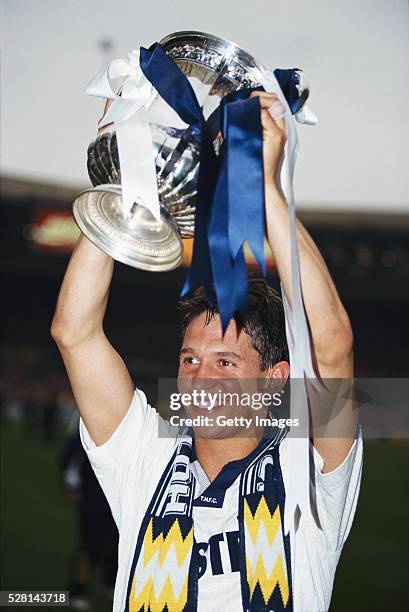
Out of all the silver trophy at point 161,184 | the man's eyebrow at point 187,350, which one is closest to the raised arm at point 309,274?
the silver trophy at point 161,184

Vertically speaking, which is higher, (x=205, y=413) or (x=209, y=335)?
(x=209, y=335)

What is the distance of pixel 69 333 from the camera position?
5.28 ft

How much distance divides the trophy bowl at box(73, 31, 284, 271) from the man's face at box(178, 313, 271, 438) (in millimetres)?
270

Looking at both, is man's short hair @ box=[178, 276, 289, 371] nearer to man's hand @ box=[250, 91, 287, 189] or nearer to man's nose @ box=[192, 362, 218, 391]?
man's nose @ box=[192, 362, 218, 391]

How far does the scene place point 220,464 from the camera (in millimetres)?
1603

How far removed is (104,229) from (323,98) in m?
2.21

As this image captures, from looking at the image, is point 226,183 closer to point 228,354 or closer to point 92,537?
point 228,354

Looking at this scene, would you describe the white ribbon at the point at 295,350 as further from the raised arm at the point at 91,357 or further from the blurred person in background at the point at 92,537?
the blurred person in background at the point at 92,537

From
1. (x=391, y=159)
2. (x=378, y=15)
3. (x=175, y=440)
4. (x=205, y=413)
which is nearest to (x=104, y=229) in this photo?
(x=205, y=413)

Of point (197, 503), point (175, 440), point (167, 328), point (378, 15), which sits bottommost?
point (197, 503)

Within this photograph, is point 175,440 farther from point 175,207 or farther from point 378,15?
point 378,15

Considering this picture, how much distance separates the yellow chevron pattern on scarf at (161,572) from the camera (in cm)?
149

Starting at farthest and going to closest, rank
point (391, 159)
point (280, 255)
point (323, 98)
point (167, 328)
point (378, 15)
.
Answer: point (167, 328)
point (391, 159)
point (323, 98)
point (378, 15)
point (280, 255)

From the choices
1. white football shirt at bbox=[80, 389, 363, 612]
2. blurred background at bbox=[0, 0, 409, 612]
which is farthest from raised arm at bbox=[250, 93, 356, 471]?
blurred background at bbox=[0, 0, 409, 612]
